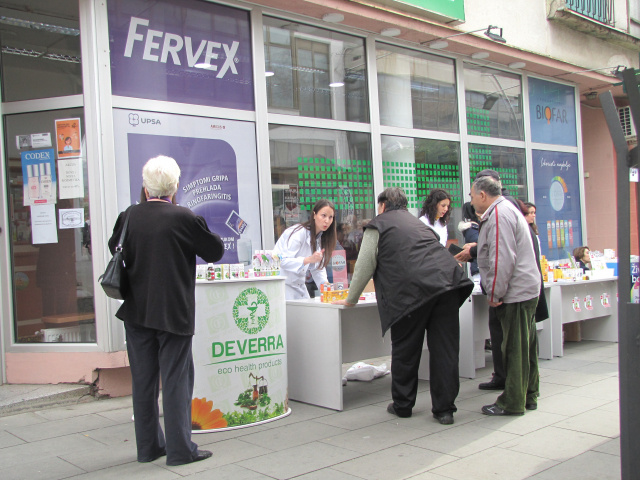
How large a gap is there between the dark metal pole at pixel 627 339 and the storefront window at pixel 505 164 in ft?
22.1

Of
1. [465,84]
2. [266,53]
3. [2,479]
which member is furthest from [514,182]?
[2,479]

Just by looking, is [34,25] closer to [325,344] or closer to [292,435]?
[325,344]

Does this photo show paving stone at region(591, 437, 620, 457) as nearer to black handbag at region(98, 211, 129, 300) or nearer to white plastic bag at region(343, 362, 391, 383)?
white plastic bag at region(343, 362, 391, 383)

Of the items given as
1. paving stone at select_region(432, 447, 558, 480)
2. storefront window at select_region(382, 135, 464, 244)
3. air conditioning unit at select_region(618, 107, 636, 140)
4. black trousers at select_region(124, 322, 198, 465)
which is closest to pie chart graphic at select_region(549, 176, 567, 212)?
air conditioning unit at select_region(618, 107, 636, 140)

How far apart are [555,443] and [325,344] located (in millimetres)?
1924

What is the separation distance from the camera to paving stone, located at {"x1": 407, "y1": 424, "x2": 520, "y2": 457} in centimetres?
398

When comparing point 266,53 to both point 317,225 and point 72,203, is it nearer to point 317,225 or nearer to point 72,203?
point 317,225

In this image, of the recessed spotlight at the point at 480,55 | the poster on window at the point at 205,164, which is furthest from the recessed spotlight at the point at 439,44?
the poster on window at the point at 205,164

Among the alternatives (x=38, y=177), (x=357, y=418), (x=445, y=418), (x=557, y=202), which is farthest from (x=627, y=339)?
(x=557, y=202)

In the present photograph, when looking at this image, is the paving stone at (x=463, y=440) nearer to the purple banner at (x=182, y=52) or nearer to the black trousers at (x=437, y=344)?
the black trousers at (x=437, y=344)

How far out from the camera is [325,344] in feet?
16.7

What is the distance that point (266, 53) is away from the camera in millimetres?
6828

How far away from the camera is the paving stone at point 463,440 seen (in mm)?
3979

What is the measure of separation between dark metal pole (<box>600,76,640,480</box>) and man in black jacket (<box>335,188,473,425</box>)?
1.97 meters
